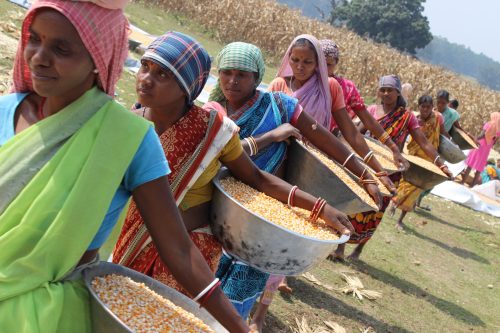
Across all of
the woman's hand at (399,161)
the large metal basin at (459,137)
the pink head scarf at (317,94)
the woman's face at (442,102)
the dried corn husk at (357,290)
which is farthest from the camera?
the large metal basin at (459,137)

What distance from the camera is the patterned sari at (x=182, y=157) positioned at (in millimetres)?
2555

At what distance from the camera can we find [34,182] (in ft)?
5.11

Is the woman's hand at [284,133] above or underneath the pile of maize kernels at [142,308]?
above

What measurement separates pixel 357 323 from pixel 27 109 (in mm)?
4108

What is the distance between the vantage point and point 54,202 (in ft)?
5.09

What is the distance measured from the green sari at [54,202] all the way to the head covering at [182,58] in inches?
34.3

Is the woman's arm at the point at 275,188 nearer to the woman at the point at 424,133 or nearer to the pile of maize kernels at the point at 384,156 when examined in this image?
the pile of maize kernels at the point at 384,156

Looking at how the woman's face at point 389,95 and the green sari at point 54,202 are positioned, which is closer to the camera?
the green sari at point 54,202

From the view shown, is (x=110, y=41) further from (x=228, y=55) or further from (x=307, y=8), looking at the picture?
(x=307, y=8)

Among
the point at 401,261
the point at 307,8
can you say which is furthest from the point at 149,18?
the point at 307,8

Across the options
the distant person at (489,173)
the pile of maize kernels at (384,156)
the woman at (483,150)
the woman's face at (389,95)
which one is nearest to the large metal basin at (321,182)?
the pile of maize kernels at (384,156)

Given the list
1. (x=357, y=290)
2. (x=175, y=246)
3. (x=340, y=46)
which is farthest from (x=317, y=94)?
(x=340, y=46)

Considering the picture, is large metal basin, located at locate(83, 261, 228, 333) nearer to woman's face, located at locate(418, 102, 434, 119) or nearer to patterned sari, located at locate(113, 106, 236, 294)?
patterned sari, located at locate(113, 106, 236, 294)

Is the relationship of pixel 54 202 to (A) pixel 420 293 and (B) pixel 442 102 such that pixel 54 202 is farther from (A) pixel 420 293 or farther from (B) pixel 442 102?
(B) pixel 442 102
